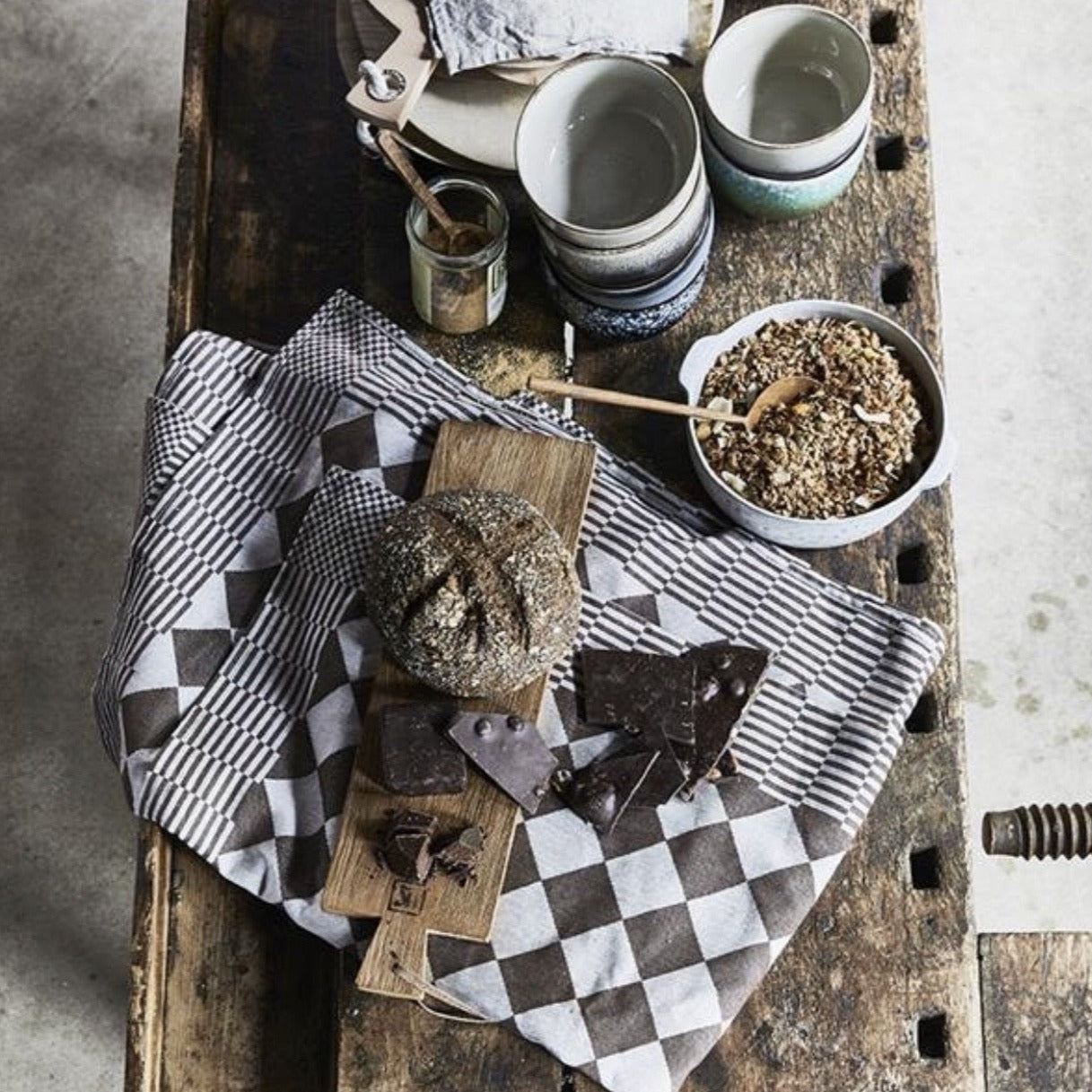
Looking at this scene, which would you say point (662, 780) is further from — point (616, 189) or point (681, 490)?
point (616, 189)

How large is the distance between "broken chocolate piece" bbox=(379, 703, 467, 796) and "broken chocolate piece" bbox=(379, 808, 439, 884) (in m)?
0.02

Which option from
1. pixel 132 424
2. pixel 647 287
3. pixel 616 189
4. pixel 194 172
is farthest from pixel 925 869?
pixel 132 424

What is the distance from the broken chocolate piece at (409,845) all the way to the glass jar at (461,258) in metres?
0.50

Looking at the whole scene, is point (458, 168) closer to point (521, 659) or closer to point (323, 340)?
point (323, 340)

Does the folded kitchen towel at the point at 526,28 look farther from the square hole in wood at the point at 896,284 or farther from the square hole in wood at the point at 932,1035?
the square hole in wood at the point at 932,1035

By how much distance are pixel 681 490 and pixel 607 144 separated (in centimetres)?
34

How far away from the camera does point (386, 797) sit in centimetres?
146

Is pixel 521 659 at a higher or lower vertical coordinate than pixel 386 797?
higher

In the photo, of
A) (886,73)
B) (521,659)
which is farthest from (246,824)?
(886,73)

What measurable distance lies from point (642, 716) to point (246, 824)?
382 mm

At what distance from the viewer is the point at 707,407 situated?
60.4 inches

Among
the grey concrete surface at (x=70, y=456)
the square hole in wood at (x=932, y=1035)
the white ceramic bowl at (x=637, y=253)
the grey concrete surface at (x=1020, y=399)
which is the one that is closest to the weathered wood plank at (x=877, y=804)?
the square hole in wood at (x=932, y=1035)

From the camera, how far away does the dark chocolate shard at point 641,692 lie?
1.48 meters

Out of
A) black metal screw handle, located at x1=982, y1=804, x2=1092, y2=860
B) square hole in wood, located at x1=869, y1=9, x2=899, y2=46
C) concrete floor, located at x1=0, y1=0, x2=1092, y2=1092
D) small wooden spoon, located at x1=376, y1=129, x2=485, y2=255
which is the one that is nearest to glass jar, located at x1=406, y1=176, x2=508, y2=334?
small wooden spoon, located at x1=376, y1=129, x2=485, y2=255
